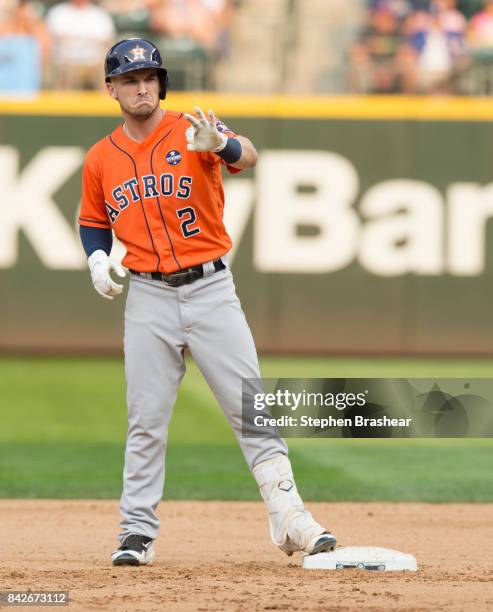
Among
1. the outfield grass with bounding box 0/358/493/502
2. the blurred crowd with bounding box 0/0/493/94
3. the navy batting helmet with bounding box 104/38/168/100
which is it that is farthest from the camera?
the blurred crowd with bounding box 0/0/493/94

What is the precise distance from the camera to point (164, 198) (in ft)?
18.0

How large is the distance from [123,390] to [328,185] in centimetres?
389

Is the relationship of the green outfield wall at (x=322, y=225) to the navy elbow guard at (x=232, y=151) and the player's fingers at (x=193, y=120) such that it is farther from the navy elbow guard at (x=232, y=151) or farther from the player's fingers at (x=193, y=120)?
the player's fingers at (x=193, y=120)

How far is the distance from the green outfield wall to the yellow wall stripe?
0.02m

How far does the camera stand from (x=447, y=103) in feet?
50.6

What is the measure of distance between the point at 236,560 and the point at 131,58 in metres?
2.20

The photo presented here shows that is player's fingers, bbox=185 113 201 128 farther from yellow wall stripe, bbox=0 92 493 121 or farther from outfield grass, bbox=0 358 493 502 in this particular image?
yellow wall stripe, bbox=0 92 493 121

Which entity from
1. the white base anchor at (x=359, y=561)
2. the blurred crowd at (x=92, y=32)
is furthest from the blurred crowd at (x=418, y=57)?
the white base anchor at (x=359, y=561)

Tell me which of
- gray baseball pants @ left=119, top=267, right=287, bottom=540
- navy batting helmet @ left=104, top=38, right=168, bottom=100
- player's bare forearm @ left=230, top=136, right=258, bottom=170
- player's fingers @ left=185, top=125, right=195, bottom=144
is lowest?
gray baseball pants @ left=119, top=267, right=287, bottom=540

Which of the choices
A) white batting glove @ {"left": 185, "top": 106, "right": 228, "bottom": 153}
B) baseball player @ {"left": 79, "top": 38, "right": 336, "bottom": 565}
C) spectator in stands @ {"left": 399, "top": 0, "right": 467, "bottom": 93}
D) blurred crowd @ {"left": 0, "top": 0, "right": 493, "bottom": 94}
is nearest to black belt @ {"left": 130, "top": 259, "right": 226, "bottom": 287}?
baseball player @ {"left": 79, "top": 38, "right": 336, "bottom": 565}

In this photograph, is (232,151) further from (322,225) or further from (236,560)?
(322,225)

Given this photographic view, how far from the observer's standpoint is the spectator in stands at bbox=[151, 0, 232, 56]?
1579 cm

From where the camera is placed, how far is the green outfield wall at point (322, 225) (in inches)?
598

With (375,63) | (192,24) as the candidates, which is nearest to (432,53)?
(375,63)
